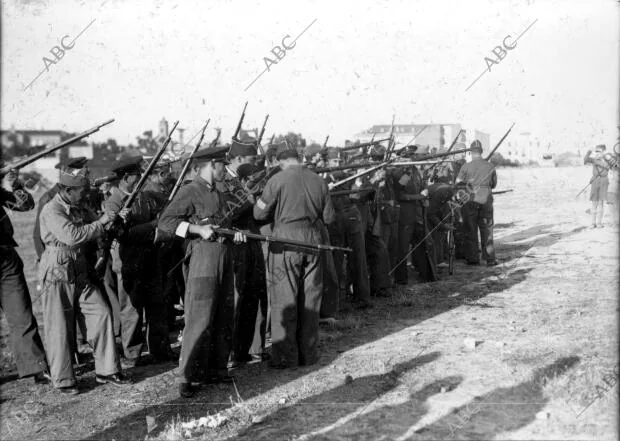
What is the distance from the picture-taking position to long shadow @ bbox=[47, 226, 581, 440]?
5.56m

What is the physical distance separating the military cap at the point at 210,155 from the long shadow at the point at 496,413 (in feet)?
10.2

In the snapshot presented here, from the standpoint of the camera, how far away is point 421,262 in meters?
11.1

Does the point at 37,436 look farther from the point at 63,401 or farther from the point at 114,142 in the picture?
the point at 114,142

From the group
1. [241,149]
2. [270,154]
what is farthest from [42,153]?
Answer: [270,154]

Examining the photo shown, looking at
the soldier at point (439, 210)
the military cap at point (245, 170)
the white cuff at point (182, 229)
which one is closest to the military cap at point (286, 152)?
the military cap at point (245, 170)

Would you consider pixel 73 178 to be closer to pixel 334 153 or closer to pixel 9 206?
pixel 9 206

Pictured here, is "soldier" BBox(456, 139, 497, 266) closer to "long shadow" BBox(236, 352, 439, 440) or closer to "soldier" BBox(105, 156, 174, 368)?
"long shadow" BBox(236, 352, 439, 440)

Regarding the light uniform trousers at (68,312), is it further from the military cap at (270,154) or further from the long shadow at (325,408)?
the military cap at (270,154)

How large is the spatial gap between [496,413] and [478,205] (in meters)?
7.72

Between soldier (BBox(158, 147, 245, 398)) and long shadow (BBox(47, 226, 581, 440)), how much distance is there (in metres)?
0.28

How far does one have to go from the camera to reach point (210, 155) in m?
6.06

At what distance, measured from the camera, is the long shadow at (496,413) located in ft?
15.8

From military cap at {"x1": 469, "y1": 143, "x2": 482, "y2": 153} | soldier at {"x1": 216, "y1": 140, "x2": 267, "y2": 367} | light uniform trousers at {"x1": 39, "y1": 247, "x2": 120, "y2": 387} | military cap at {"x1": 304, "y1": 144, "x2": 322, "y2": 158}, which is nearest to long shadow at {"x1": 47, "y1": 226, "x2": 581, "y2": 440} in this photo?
soldier at {"x1": 216, "y1": 140, "x2": 267, "y2": 367}

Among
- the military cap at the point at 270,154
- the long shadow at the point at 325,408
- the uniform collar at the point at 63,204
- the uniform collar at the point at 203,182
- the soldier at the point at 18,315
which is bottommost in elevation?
the long shadow at the point at 325,408
